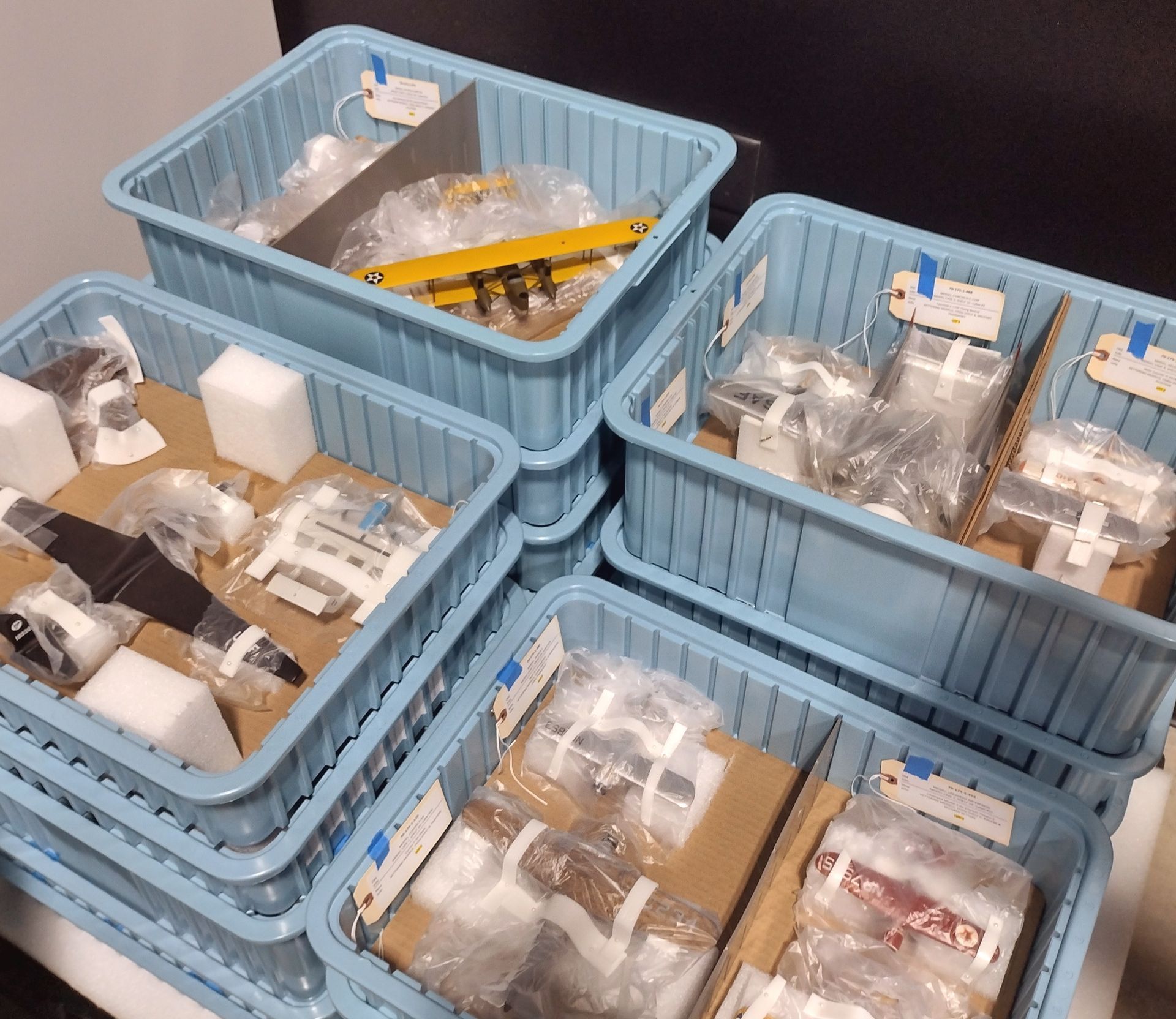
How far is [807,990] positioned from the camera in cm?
120

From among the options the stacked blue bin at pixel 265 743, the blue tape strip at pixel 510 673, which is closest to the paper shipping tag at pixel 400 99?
the stacked blue bin at pixel 265 743

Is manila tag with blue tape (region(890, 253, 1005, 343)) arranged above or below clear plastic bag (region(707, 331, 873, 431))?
above

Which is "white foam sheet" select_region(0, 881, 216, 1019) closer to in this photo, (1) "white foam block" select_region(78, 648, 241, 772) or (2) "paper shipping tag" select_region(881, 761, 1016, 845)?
(1) "white foam block" select_region(78, 648, 241, 772)

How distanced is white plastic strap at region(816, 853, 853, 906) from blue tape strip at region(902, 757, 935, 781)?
123 millimetres

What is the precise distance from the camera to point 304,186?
170 centimetres

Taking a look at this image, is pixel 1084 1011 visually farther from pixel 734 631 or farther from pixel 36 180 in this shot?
pixel 36 180

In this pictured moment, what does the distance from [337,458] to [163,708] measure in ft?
1.54

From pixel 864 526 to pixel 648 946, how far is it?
0.51 meters

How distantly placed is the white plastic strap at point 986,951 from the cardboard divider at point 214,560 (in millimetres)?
765

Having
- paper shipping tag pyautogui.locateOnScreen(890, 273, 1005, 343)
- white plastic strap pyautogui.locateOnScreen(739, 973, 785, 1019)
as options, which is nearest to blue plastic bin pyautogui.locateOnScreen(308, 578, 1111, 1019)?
white plastic strap pyautogui.locateOnScreen(739, 973, 785, 1019)

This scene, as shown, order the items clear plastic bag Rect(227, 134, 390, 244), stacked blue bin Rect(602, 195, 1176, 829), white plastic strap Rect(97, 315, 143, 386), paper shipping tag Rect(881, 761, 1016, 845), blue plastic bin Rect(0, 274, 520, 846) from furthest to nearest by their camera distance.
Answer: clear plastic bag Rect(227, 134, 390, 244) < white plastic strap Rect(97, 315, 143, 386) < paper shipping tag Rect(881, 761, 1016, 845) < stacked blue bin Rect(602, 195, 1176, 829) < blue plastic bin Rect(0, 274, 520, 846)

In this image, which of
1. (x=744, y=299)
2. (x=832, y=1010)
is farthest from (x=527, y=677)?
(x=744, y=299)

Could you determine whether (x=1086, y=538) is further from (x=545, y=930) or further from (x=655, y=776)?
(x=545, y=930)

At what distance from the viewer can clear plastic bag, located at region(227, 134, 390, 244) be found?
163cm
